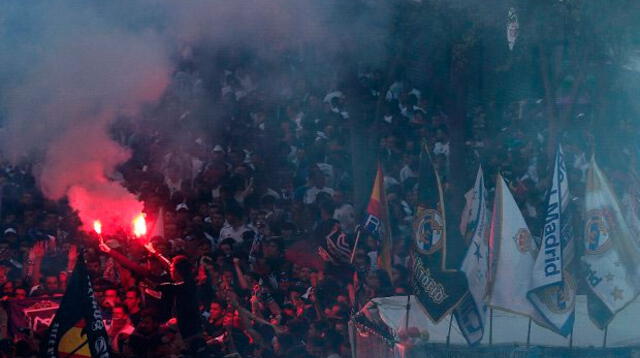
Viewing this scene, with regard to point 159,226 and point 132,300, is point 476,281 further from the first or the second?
point 159,226

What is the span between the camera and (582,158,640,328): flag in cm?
545

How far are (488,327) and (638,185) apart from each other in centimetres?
268

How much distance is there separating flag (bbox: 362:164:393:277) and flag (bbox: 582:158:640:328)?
4.90ft

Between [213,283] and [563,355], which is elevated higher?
[213,283]

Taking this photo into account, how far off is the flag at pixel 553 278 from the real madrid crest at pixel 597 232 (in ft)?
0.62

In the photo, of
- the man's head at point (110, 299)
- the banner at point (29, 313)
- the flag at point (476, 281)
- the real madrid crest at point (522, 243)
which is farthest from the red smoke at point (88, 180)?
the real madrid crest at point (522, 243)

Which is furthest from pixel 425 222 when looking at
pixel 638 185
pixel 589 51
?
pixel 589 51

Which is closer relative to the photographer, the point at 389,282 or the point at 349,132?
the point at 389,282

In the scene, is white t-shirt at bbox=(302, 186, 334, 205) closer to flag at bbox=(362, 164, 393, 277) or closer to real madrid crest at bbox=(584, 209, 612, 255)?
flag at bbox=(362, 164, 393, 277)

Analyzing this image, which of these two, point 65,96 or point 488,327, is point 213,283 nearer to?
point 65,96

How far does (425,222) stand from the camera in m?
5.55

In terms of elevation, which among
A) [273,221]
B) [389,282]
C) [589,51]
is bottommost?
[389,282]

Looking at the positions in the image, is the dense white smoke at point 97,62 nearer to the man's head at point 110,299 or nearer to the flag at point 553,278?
the man's head at point 110,299

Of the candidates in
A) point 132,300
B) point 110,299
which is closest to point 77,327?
point 132,300
